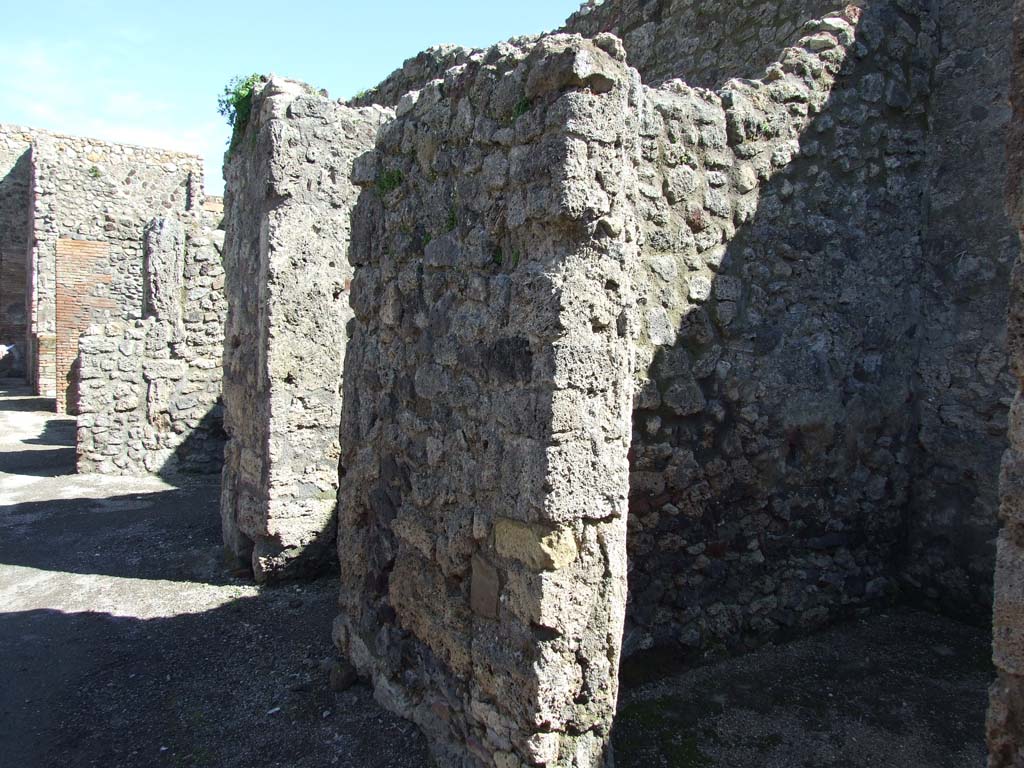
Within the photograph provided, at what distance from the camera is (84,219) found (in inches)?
717

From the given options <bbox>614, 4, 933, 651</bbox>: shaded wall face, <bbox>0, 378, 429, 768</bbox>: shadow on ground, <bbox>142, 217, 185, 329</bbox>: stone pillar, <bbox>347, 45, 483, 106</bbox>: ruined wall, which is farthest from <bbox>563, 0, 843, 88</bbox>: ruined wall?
<bbox>142, 217, 185, 329</bbox>: stone pillar

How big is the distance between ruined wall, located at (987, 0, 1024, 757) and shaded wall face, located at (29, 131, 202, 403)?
1711cm

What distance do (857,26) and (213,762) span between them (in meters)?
4.89

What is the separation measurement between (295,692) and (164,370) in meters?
6.22

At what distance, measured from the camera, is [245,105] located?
5980mm

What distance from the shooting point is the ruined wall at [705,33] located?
5.24 metres

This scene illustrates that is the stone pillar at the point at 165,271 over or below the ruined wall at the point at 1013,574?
over

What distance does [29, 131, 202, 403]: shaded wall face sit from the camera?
16.9 meters

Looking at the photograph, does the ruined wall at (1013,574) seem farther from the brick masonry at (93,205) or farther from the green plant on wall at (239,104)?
the brick masonry at (93,205)

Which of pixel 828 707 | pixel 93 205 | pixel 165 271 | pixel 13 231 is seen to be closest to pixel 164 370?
pixel 165 271

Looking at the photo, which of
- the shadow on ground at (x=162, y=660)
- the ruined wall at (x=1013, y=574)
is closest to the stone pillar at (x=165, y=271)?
the shadow on ground at (x=162, y=660)

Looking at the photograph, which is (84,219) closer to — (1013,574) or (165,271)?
(165,271)

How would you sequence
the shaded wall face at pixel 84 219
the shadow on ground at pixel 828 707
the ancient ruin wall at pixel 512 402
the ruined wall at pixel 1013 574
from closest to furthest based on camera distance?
the ruined wall at pixel 1013 574 < the ancient ruin wall at pixel 512 402 < the shadow on ground at pixel 828 707 < the shaded wall face at pixel 84 219

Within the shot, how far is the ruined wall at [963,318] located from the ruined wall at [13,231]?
72.6 ft
